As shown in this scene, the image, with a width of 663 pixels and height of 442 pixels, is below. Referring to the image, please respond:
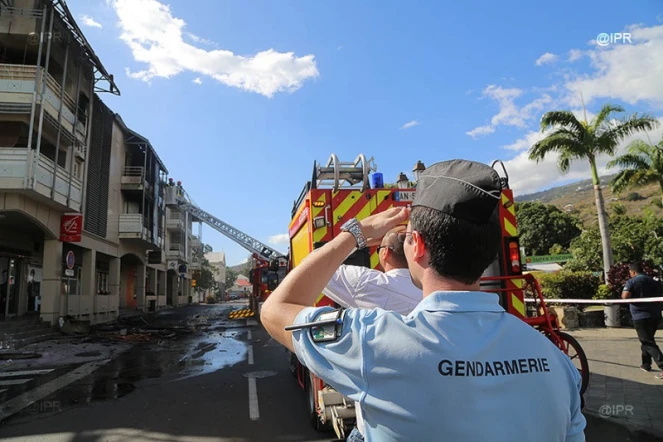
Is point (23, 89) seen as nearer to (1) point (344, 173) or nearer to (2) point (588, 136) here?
(1) point (344, 173)

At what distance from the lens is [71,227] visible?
17.5 metres

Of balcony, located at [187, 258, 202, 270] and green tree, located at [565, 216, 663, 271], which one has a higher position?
balcony, located at [187, 258, 202, 270]

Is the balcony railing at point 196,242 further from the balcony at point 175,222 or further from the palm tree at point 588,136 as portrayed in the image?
the palm tree at point 588,136

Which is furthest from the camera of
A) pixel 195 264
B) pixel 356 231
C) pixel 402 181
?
pixel 195 264

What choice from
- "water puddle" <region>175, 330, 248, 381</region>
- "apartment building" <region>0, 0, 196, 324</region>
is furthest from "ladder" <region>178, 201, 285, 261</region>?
"water puddle" <region>175, 330, 248, 381</region>

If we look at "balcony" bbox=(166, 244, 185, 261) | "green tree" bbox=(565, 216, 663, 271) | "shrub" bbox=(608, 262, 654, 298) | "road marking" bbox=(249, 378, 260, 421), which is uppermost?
"balcony" bbox=(166, 244, 185, 261)

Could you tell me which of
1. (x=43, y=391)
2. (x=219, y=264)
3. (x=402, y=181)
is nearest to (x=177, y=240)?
(x=43, y=391)

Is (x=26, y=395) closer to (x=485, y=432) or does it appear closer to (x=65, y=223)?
(x=485, y=432)

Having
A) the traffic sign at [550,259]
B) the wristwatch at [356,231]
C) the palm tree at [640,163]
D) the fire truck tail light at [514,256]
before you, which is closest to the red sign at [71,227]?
the fire truck tail light at [514,256]

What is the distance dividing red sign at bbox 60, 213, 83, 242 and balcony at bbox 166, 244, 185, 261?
25681mm

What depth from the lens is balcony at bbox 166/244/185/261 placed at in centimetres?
4334

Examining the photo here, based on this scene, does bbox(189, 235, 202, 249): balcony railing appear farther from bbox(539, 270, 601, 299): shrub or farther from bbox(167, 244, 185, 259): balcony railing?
bbox(539, 270, 601, 299): shrub

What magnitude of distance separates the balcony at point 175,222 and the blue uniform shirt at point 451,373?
4505 cm

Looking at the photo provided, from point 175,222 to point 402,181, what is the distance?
4179 cm
